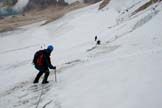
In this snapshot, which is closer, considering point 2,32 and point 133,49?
point 133,49

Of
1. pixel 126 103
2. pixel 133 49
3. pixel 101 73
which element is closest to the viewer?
pixel 126 103

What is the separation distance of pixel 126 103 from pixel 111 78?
8.36 feet

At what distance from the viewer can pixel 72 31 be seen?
39.6 metres

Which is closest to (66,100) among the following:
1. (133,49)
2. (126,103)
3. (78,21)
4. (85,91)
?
(85,91)

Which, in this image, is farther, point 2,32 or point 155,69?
point 2,32

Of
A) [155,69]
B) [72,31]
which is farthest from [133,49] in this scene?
[72,31]

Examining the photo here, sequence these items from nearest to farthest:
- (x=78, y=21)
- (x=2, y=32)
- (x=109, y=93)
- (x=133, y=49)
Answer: (x=109, y=93) → (x=133, y=49) → (x=78, y=21) → (x=2, y=32)

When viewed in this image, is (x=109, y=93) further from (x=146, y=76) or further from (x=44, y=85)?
(x=44, y=85)

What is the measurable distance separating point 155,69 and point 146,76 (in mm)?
599

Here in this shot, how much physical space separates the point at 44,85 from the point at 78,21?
3453 centimetres

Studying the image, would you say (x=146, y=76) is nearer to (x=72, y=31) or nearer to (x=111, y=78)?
(x=111, y=78)

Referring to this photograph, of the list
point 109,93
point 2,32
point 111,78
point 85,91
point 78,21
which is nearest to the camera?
point 109,93

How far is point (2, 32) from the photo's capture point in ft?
193

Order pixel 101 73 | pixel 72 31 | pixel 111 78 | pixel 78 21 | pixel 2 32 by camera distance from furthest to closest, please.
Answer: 1. pixel 2 32
2. pixel 78 21
3. pixel 72 31
4. pixel 101 73
5. pixel 111 78
